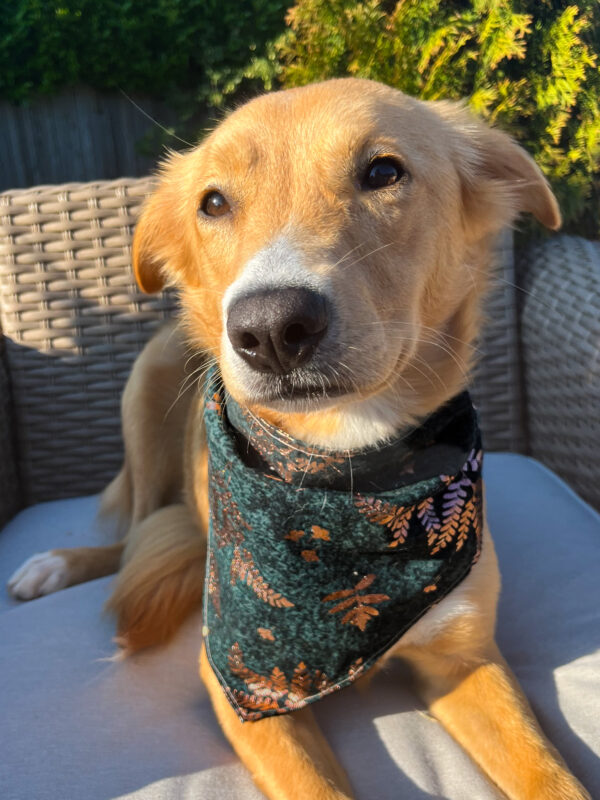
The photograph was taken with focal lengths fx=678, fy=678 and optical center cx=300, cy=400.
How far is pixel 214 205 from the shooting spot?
150cm

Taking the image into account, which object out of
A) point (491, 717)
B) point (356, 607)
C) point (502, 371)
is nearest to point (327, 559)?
point (356, 607)

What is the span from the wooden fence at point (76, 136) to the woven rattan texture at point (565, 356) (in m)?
2.39

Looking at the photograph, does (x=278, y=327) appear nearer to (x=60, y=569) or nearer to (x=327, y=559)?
(x=327, y=559)

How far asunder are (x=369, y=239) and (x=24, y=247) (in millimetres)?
1670

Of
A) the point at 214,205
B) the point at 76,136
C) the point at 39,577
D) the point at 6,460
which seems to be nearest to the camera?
the point at 214,205

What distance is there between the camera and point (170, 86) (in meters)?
3.67

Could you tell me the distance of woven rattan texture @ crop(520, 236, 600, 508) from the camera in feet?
6.87

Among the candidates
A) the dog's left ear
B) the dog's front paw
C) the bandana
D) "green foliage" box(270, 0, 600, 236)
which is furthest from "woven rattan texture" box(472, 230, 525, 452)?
the dog's front paw

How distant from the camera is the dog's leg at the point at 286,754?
3.94ft

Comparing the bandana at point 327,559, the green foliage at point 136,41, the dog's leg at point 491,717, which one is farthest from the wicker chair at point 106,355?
the green foliage at point 136,41

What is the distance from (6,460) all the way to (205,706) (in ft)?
4.59

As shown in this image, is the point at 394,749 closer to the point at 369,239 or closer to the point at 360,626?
the point at 360,626

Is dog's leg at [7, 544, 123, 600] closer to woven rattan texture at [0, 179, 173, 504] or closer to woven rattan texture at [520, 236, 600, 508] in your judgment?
woven rattan texture at [0, 179, 173, 504]

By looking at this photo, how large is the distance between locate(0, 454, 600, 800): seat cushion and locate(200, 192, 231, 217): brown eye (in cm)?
104
